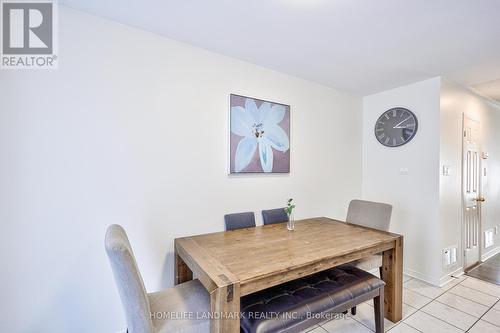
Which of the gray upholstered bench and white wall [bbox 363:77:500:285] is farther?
white wall [bbox 363:77:500:285]

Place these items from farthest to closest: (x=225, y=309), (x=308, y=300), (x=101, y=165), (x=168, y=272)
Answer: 1. (x=168, y=272)
2. (x=101, y=165)
3. (x=308, y=300)
4. (x=225, y=309)

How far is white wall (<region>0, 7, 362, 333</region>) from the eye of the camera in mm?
1455

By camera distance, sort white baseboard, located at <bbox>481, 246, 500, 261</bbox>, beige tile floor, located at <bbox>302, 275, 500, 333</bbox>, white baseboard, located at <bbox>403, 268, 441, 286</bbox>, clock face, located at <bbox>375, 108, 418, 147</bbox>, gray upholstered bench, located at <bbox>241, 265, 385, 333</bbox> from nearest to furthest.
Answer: gray upholstered bench, located at <bbox>241, 265, 385, 333</bbox> < beige tile floor, located at <bbox>302, 275, 500, 333</bbox> < white baseboard, located at <bbox>403, 268, 441, 286</bbox> < clock face, located at <bbox>375, 108, 418, 147</bbox> < white baseboard, located at <bbox>481, 246, 500, 261</bbox>

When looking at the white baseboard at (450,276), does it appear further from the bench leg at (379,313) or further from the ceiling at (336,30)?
the ceiling at (336,30)

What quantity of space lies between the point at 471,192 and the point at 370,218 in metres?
2.02

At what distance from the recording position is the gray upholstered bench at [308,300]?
1306mm

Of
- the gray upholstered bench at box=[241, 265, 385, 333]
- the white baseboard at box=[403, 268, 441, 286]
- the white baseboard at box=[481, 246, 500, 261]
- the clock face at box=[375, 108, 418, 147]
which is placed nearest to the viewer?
the gray upholstered bench at box=[241, 265, 385, 333]

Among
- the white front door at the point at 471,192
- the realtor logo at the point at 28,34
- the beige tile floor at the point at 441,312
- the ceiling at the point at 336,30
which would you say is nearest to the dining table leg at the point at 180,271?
the beige tile floor at the point at 441,312

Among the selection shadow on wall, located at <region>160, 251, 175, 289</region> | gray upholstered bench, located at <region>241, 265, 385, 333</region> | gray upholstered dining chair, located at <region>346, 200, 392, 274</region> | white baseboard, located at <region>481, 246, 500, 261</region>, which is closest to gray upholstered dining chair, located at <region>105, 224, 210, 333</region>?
gray upholstered bench, located at <region>241, 265, 385, 333</region>

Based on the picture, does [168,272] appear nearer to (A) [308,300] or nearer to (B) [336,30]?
(A) [308,300]

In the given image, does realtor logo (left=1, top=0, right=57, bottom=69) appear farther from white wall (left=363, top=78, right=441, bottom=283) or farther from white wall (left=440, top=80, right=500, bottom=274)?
white wall (left=440, top=80, right=500, bottom=274)

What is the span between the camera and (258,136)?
7.97 feet

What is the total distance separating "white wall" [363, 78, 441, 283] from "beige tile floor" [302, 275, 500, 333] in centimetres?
27

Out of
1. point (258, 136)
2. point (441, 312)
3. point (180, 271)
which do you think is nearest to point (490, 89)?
point (441, 312)
